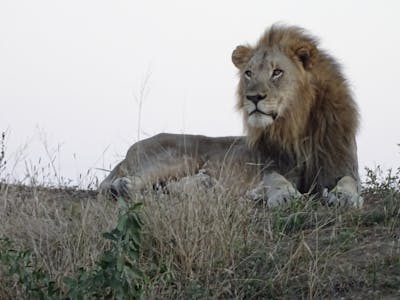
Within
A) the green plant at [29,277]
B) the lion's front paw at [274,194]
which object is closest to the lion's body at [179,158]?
the lion's front paw at [274,194]

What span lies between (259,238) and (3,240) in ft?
3.82

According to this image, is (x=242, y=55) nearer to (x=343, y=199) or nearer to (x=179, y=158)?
(x=179, y=158)

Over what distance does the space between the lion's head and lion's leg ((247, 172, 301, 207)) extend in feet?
0.81

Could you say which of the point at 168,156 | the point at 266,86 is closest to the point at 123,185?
the point at 168,156

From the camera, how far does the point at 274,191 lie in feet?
18.5

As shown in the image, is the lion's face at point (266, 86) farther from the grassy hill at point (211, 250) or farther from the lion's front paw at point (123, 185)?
the grassy hill at point (211, 250)

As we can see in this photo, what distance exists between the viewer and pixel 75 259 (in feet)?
12.9

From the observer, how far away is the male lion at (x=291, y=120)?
5.94 m

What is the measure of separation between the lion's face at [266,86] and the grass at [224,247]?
1239 mm

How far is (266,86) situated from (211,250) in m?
2.23

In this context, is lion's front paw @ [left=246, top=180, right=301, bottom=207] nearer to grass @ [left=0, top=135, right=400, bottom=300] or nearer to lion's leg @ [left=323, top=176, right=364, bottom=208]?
lion's leg @ [left=323, top=176, right=364, bottom=208]

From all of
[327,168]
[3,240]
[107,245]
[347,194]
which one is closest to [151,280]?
[107,245]

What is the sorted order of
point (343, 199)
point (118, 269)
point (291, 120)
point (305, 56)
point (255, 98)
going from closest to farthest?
point (118, 269), point (343, 199), point (255, 98), point (291, 120), point (305, 56)

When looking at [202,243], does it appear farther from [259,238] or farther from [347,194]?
[347,194]
